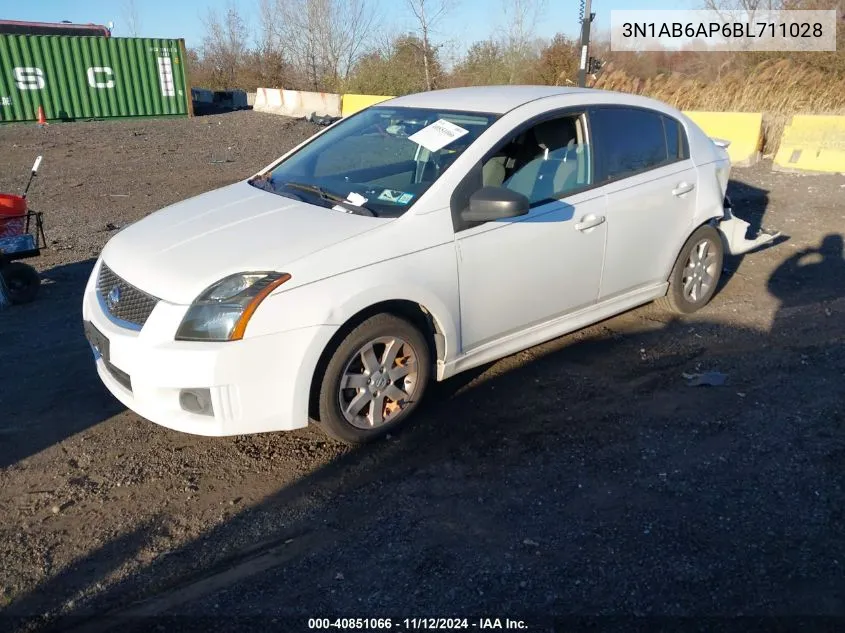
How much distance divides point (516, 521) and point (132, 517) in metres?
1.81

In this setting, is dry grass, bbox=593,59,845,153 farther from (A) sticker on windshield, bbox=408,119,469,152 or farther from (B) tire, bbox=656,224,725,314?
(A) sticker on windshield, bbox=408,119,469,152

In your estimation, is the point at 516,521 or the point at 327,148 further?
the point at 327,148

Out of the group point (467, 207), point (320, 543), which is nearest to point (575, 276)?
point (467, 207)

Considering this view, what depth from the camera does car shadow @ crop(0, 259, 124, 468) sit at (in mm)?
4031

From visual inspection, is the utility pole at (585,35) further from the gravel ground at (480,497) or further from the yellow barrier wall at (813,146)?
the gravel ground at (480,497)

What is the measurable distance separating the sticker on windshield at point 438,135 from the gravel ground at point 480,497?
5.03 ft

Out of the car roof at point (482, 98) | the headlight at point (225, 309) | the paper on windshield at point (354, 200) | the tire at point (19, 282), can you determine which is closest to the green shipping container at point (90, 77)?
the tire at point (19, 282)

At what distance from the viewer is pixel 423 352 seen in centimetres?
391

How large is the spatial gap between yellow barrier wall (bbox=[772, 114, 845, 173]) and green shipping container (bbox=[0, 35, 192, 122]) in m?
19.4

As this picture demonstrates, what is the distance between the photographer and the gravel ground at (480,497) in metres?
2.78

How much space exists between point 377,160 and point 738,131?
960 centimetres

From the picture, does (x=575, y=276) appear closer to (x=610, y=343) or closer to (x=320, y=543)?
(x=610, y=343)

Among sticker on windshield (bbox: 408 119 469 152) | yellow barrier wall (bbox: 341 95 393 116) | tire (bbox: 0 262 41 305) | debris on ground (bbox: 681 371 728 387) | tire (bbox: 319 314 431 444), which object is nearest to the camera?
tire (bbox: 319 314 431 444)

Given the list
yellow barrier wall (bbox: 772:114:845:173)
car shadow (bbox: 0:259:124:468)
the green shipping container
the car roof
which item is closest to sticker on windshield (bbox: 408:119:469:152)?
the car roof
